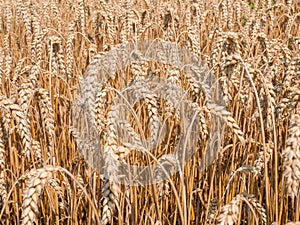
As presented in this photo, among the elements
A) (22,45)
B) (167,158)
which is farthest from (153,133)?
(22,45)

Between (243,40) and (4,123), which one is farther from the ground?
(243,40)

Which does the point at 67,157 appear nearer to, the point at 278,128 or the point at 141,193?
the point at 141,193

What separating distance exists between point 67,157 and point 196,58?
3.01 feet

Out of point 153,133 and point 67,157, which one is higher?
point 153,133

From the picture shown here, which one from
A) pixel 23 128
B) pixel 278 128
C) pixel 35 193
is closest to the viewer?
pixel 35 193

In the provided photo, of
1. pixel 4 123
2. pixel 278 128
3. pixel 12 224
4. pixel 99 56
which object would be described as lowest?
pixel 12 224

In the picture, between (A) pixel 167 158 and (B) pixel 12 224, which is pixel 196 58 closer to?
(A) pixel 167 158

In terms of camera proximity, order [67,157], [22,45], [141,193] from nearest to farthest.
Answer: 1. [141,193]
2. [67,157]
3. [22,45]

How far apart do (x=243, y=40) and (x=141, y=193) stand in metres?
1.37

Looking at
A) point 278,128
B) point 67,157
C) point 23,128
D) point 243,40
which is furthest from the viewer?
point 243,40

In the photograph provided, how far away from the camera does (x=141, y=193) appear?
1675 millimetres

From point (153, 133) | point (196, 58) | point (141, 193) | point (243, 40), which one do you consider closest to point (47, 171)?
point (153, 133)

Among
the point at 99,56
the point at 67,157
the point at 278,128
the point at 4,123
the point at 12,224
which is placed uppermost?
the point at 99,56

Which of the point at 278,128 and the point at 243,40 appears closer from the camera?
the point at 278,128
